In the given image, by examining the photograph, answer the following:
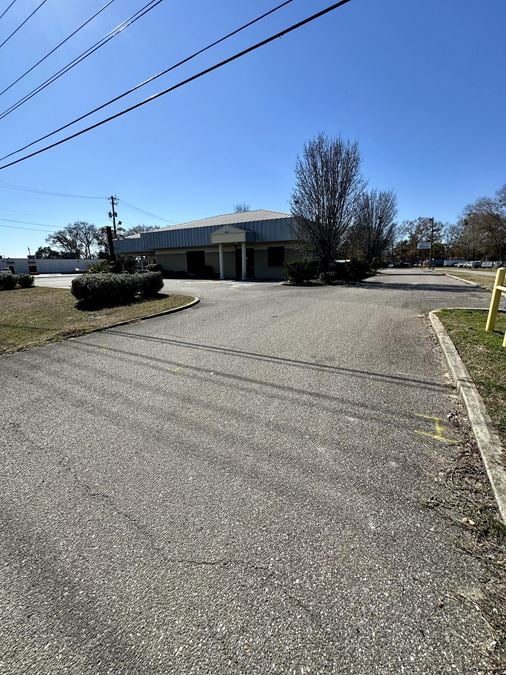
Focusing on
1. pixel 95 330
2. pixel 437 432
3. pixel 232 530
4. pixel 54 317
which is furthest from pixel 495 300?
pixel 54 317

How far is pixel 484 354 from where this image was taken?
492 cm

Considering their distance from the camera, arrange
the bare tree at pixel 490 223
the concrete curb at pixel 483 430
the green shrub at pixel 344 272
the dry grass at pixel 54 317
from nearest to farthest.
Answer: the concrete curb at pixel 483 430 → the dry grass at pixel 54 317 → the green shrub at pixel 344 272 → the bare tree at pixel 490 223

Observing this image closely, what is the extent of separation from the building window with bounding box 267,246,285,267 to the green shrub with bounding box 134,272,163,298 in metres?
14.4

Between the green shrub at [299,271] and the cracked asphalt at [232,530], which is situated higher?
the green shrub at [299,271]

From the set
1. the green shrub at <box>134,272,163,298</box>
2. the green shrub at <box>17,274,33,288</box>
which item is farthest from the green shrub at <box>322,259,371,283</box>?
the green shrub at <box>17,274,33,288</box>

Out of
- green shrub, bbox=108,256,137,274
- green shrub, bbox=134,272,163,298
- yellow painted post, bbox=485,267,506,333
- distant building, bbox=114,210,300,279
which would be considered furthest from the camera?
distant building, bbox=114,210,300,279

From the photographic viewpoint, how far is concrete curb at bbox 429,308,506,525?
2.27 m

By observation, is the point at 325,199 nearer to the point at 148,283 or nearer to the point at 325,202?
the point at 325,202

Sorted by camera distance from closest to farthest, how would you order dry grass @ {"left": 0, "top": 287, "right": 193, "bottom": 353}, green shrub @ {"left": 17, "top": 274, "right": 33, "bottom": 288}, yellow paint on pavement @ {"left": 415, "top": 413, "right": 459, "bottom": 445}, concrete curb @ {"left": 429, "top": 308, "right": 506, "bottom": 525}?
concrete curb @ {"left": 429, "top": 308, "right": 506, "bottom": 525}
yellow paint on pavement @ {"left": 415, "top": 413, "right": 459, "bottom": 445}
dry grass @ {"left": 0, "top": 287, "right": 193, "bottom": 353}
green shrub @ {"left": 17, "top": 274, "right": 33, "bottom": 288}

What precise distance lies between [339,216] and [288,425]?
2019cm

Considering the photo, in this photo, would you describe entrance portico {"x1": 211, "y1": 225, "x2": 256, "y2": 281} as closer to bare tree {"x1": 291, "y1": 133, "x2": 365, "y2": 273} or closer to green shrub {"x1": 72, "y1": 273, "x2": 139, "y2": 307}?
bare tree {"x1": 291, "y1": 133, "x2": 365, "y2": 273}

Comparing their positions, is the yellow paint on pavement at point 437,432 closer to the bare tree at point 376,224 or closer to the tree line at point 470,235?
the bare tree at point 376,224

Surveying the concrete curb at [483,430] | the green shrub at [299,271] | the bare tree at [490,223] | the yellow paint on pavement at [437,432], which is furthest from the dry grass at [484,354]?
the bare tree at [490,223]

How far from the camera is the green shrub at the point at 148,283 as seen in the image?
12.7 metres
